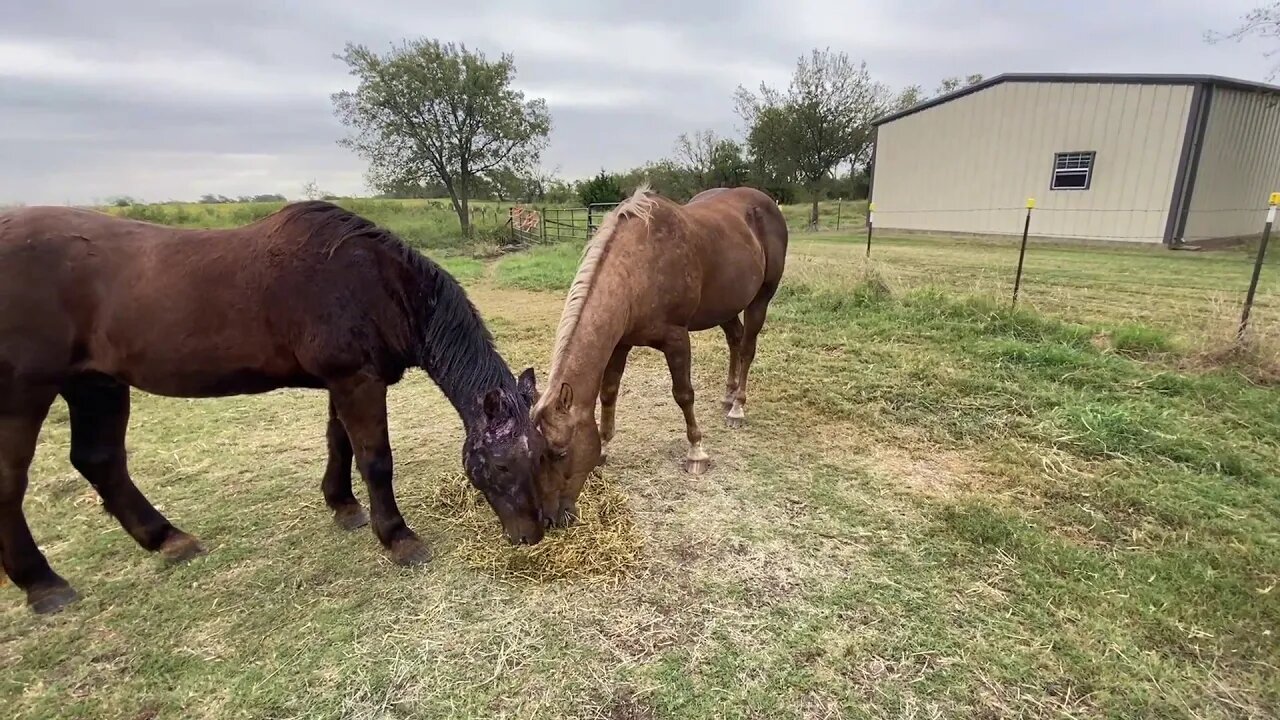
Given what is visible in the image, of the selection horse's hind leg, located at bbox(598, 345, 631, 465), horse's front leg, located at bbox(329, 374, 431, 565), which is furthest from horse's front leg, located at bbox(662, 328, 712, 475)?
horse's front leg, located at bbox(329, 374, 431, 565)

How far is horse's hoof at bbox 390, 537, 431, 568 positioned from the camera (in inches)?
109

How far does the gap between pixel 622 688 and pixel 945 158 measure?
19.9 metres

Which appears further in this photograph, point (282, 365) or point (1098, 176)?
point (1098, 176)

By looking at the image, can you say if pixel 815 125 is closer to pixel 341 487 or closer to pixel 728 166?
pixel 728 166

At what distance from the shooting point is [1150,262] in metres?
11.5

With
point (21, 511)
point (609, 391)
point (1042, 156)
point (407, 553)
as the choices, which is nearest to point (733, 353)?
point (609, 391)

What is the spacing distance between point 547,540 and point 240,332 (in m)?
1.69

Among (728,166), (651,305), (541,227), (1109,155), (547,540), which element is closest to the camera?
(547,540)

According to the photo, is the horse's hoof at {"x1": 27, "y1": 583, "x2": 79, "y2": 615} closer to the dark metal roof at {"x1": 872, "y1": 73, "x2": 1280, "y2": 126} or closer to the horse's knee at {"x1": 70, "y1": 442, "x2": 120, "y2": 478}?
the horse's knee at {"x1": 70, "y1": 442, "x2": 120, "y2": 478}

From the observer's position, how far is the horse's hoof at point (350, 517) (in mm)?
3059


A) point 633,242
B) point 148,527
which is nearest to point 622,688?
point 633,242

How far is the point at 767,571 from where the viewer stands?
8.68 feet

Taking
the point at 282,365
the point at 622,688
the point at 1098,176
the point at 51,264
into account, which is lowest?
the point at 622,688

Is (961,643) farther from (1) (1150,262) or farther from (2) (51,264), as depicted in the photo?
(1) (1150,262)
